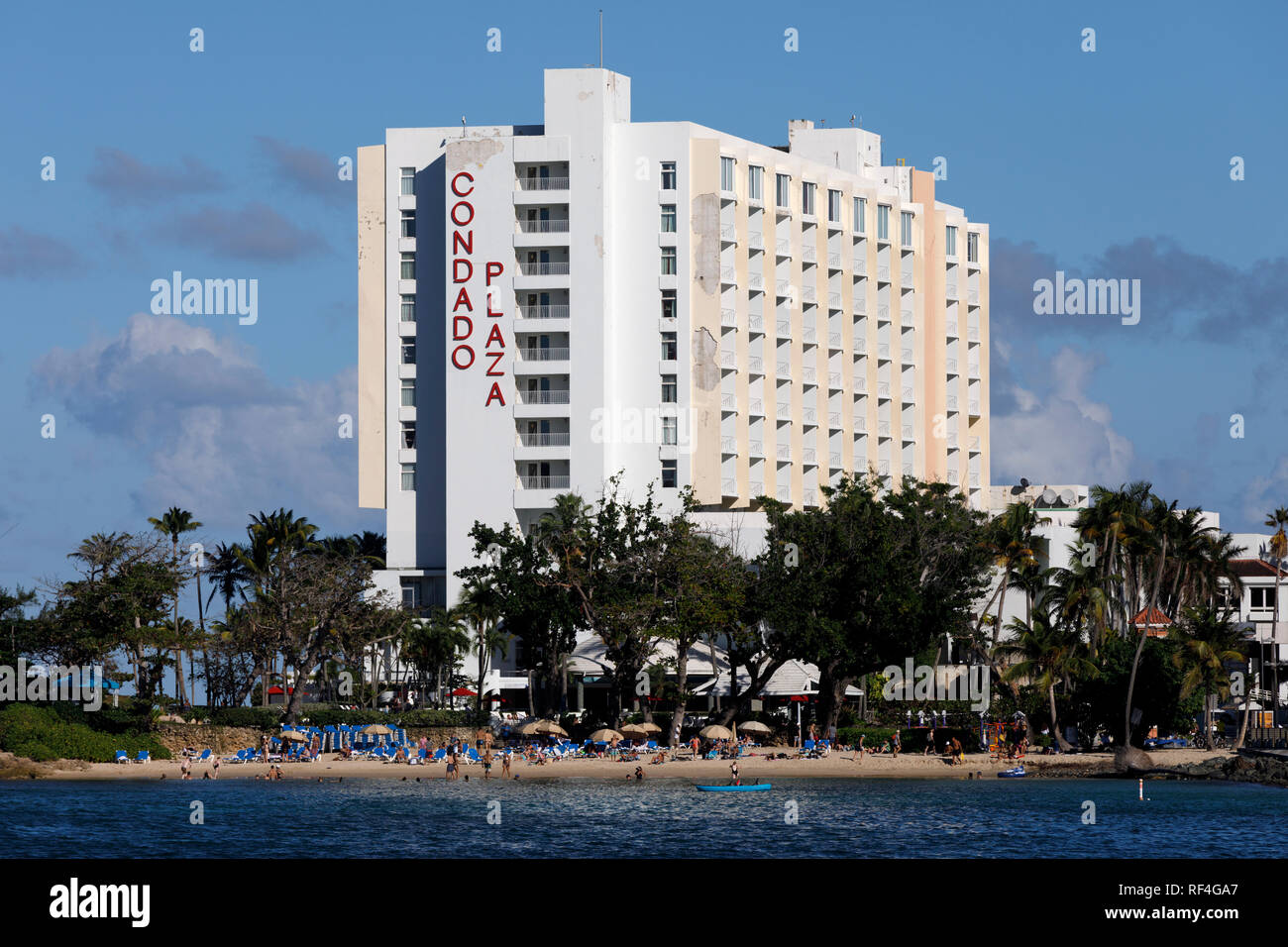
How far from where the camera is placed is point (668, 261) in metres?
115

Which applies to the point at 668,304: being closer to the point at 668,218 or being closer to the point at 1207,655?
the point at 668,218

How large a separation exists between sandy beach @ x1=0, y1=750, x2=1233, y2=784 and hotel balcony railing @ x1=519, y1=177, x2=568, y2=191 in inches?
1905

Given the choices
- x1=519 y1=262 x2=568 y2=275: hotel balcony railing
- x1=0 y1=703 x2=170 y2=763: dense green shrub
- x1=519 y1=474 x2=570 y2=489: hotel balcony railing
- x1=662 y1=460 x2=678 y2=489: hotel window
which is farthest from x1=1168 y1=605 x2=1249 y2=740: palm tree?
x1=0 y1=703 x2=170 y2=763: dense green shrub

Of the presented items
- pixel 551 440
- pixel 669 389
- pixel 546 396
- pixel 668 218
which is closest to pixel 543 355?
pixel 546 396

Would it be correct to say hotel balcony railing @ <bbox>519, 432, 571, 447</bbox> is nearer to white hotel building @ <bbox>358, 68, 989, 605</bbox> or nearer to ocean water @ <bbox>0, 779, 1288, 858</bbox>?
white hotel building @ <bbox>358, 68, 989, 605</bbox>

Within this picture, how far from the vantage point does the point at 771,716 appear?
8962cm

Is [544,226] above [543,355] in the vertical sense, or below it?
above

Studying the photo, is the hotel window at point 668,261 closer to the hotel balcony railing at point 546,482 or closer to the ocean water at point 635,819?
the hotel balcony railing at point 546,482

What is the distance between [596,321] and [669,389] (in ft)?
26.4

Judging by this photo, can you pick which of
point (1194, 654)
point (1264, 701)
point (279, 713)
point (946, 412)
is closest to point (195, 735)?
point (279, 713)

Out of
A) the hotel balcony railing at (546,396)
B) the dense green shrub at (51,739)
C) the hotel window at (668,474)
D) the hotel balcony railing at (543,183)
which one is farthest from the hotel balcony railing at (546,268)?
the dense green shrub at (51,739)

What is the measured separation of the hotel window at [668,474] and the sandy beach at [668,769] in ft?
122
